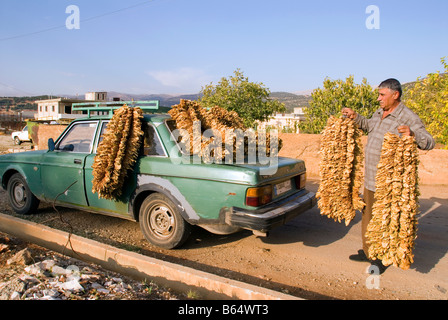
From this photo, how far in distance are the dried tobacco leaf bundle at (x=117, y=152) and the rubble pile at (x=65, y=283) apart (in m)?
1.13

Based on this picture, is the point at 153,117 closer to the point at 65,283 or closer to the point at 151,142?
the point at 151,142

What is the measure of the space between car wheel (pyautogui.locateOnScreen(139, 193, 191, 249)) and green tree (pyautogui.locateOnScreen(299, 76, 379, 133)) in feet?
38.3

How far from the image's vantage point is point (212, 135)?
14.4 ft

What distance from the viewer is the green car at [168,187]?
3904 mm

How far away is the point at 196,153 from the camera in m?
4.31

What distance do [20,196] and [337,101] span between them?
13.0 metres

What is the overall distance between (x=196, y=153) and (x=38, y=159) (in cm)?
309

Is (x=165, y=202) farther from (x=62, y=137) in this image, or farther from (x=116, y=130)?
(x=62, y=137)

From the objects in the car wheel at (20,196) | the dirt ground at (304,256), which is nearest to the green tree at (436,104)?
the dirt ground at (304,256)

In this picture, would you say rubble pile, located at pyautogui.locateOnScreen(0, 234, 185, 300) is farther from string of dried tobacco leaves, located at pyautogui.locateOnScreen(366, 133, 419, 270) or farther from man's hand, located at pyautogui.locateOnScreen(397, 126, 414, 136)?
man's hand, located at pyautogui.locateOnScreen(397, 126, 414, 136)

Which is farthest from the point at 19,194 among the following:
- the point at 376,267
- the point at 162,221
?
the point at 376,267

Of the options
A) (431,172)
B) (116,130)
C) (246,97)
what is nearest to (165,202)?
(116,130)

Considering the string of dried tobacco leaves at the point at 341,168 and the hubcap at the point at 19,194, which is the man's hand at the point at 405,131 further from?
the hubcap at the point at 19,194

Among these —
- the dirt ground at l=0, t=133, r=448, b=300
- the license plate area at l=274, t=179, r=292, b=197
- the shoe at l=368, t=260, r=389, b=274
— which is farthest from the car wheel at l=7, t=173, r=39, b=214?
the shoe at l=368, t=260, r=389, b=274
